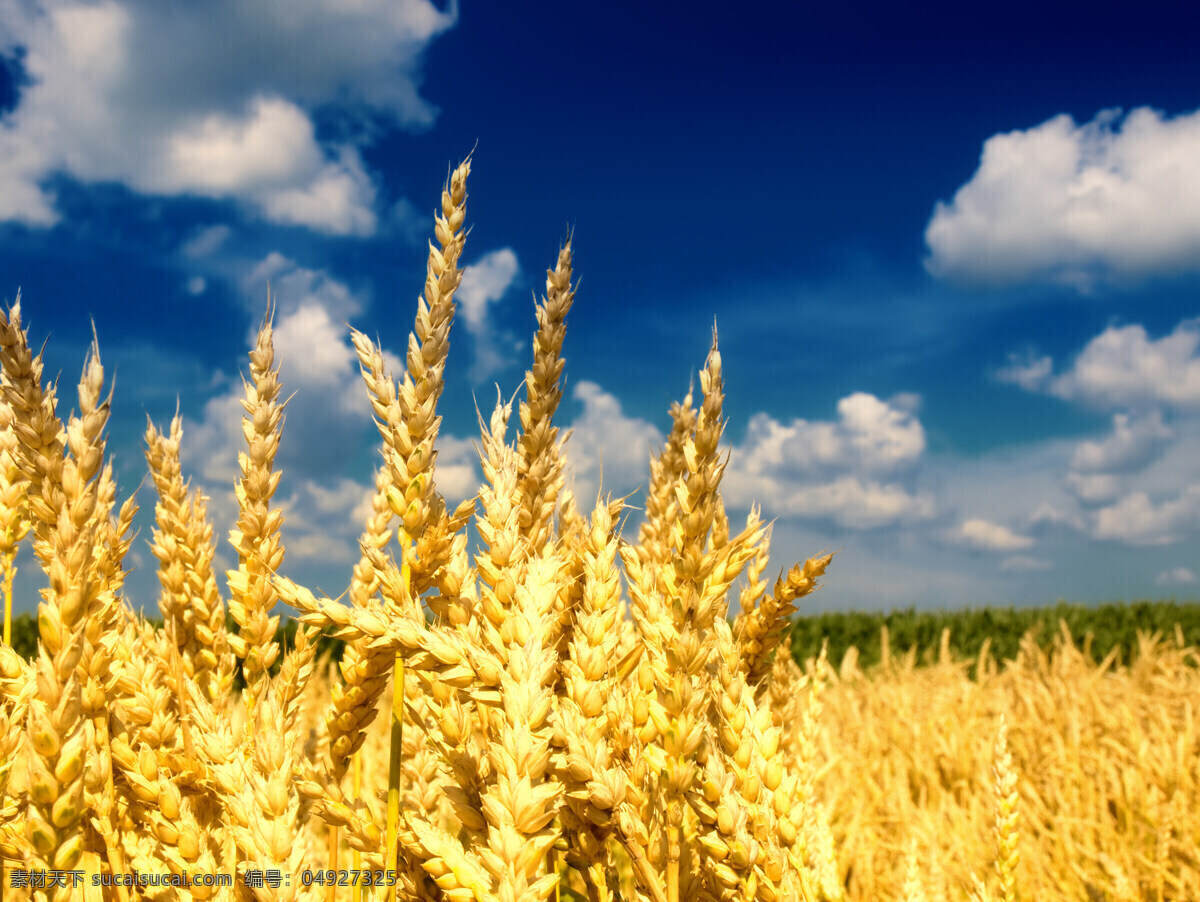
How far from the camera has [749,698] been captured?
1.21 m

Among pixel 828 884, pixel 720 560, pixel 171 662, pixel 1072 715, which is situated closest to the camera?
pixel 720 560

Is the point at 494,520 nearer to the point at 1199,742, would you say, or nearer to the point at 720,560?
the point at 720,560

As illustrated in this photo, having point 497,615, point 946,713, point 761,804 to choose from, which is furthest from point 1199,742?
point 497,615

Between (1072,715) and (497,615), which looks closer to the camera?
(497,615)

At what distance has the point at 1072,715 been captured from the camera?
4559 millimetres

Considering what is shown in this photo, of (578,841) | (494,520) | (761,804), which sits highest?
(494,520)

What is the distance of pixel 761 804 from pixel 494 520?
62 centimetres

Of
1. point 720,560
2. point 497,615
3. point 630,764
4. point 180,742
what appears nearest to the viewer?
point 497,615

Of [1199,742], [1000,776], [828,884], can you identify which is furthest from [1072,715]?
[1000,776]

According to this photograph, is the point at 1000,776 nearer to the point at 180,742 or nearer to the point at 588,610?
the point at 588,610

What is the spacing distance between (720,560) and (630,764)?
382mm

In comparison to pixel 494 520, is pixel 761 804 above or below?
below

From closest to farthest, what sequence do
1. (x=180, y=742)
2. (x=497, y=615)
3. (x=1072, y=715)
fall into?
(x=497, y=615) < (x=180, y=742) < (x=1072, y=715)

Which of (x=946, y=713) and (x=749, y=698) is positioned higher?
(x=749, y=698)
